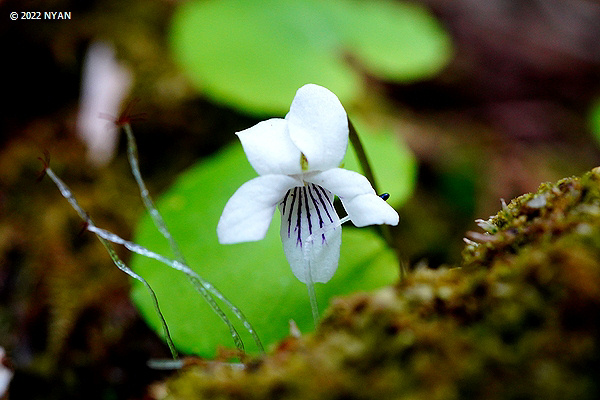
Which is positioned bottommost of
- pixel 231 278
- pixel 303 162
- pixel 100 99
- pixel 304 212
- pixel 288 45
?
pixel 231 278

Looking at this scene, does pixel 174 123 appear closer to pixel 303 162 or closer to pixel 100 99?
pixel 100 99

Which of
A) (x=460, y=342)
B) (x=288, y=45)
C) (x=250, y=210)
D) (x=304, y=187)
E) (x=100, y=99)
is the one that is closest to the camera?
(x=460, y=342)

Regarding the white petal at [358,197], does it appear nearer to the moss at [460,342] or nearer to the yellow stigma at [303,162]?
the yellow stigma at [303,162]

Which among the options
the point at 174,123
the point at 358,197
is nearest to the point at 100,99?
the point at 174,123

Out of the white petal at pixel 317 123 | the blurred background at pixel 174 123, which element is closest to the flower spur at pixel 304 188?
the white petal at pixel 317 123

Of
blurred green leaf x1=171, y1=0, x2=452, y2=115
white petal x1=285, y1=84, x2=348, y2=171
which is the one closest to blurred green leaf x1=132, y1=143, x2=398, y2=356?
white petal x1=285, y1=84, x2=348, y2=171

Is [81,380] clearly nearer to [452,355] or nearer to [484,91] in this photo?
[452,355]
